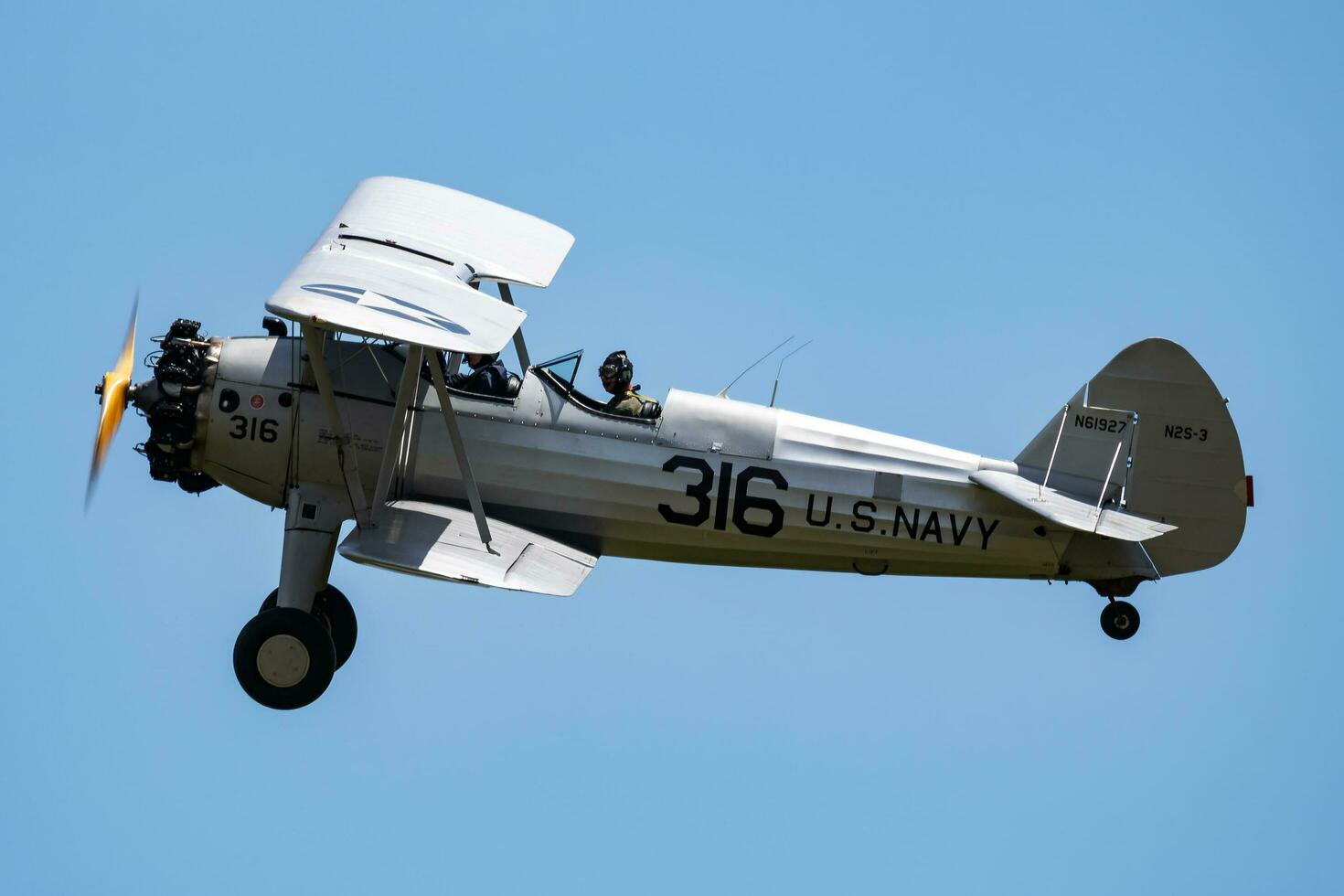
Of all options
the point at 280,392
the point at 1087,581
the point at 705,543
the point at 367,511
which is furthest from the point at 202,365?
the point at 1087,581

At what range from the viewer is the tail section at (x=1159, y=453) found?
1321cm

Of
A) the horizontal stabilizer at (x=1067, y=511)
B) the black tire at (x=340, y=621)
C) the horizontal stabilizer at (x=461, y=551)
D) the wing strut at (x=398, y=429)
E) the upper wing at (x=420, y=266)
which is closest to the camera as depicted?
the upper wing at (x=420, y=266)

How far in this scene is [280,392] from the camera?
13164mm

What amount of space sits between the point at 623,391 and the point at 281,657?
9.54ft

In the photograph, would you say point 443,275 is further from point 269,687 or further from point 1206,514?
point 1206,514

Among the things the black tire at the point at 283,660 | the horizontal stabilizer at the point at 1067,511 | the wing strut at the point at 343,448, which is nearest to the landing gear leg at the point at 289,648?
the black tire at the point at 283,660

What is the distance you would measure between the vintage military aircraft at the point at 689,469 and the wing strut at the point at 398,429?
8 cm

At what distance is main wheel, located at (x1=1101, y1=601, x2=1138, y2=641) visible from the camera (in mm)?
13445

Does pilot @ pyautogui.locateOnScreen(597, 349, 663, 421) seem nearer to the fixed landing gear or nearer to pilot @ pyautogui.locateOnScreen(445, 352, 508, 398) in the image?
pilot @ pyautogui.locateOnScreen(445, 352, 508, 398)

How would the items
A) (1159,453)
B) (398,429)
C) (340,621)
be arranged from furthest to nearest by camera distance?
(340,621) < (1159,453) < (398,429)

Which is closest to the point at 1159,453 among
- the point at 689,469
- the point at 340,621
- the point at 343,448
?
the point at 689,469

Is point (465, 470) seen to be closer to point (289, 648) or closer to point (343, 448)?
point (343, 448)

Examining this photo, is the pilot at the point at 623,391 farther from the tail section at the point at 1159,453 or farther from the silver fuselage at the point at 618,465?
the tail section at the point at 1159,453

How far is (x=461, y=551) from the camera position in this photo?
494 inches
